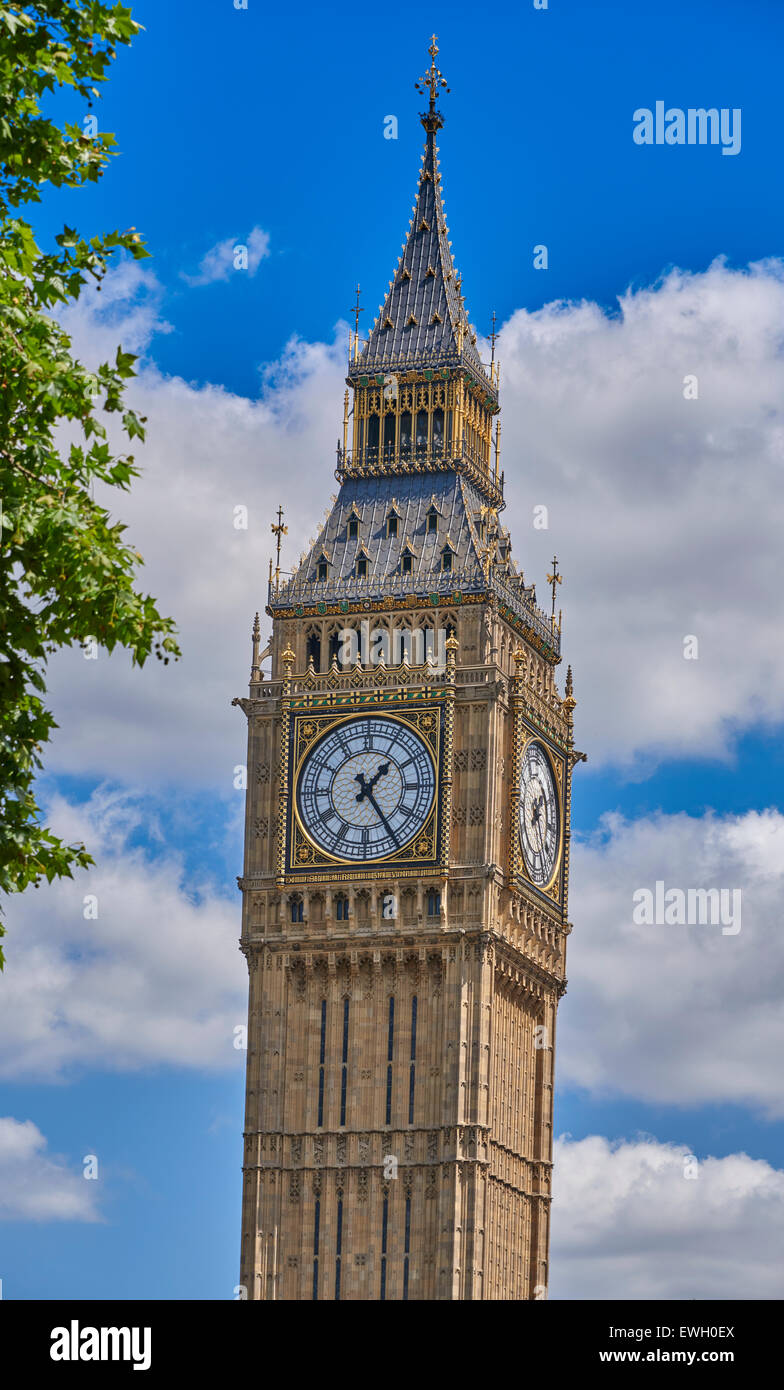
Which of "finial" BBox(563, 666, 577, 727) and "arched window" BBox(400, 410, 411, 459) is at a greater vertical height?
"arched window" BBox(400, 410, 411, 459)

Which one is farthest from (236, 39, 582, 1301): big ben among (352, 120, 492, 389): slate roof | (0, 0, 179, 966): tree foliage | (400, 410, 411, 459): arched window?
(0, 0, 179, 966): tree foliage

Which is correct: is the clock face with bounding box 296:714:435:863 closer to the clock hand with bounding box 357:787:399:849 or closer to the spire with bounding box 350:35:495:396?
the clock hand with bounding box 357:787:399:849

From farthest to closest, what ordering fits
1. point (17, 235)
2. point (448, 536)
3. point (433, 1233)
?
1. point (448, 536)
2. point (433, 1233)
3. point (17, 235)

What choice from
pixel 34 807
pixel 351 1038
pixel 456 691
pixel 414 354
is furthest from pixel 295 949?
pixel 34 807

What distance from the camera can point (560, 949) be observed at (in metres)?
120

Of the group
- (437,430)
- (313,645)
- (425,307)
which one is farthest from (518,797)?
(425,307)

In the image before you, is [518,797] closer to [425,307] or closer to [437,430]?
[437,430]

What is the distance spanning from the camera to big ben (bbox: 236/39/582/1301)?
11031cm

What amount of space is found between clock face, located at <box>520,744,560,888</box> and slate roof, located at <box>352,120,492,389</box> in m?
16.7

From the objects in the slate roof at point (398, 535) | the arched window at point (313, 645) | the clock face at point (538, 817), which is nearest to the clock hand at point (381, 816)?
the clock face at point (538, 817)

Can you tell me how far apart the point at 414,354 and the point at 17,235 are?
272 ft

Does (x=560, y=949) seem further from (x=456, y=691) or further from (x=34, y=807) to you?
(x=34, y=807)

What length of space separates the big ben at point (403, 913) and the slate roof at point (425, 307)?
4994 mm

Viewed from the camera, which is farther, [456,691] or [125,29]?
[456,691]
